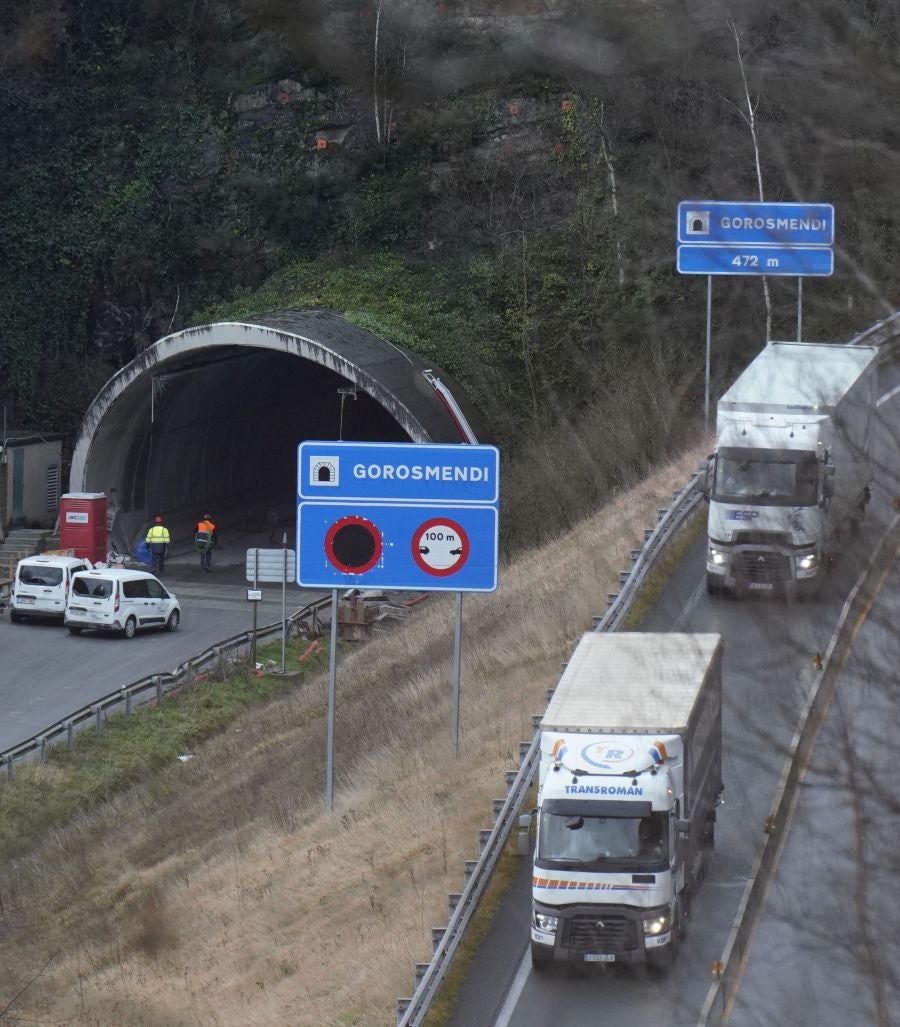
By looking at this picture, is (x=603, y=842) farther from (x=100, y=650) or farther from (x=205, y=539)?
(x=205, y=539)

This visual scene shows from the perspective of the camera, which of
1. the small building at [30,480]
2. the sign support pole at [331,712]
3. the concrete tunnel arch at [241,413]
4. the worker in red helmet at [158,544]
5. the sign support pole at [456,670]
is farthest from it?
the small building at [30,480]

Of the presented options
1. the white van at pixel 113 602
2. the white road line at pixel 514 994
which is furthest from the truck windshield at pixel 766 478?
the white van at pixel 113 602

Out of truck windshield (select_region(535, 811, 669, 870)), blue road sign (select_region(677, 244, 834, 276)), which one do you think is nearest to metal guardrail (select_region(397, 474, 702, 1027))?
truck windshield (select_region(535, 811, 669, 870))

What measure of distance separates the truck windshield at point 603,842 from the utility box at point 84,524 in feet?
85.4

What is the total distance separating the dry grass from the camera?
46.4 ft

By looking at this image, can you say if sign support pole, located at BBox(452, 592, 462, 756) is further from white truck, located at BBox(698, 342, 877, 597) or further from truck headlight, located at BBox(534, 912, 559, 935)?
white truck, located at BBox(698, 342, 877, 597)

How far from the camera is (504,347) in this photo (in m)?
45.3

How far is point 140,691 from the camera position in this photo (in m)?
27.5

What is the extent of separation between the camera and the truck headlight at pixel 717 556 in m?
22.6

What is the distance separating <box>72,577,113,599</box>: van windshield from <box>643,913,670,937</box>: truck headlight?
2062 centimetres

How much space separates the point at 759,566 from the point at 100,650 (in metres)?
14.5

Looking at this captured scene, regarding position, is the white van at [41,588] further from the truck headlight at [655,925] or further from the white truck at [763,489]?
the truck headlight at [655,925]


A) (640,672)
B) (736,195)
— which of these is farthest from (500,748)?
(736,195)

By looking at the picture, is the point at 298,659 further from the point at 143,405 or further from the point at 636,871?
the point at 636,871
